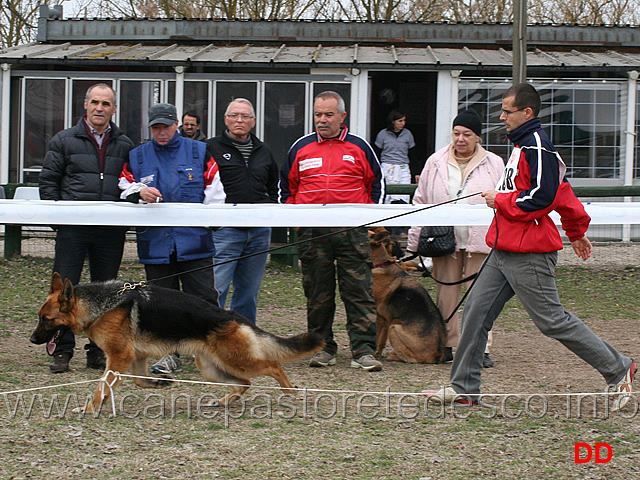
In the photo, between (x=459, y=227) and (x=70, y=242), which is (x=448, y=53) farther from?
(x=70, y=242)

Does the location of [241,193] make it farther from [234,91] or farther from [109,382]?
[234,91]

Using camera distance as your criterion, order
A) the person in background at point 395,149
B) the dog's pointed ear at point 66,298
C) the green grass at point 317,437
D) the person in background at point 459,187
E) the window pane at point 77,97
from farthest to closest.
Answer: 1. the window pane at point 77,97
2. the person in background at point 395,149
3. the person in background at point 459,187
4. the dog's pointed ear at point 66,298
5. the green grass at point 317,437

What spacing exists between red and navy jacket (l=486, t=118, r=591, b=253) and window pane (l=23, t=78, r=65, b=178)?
38.4 ft

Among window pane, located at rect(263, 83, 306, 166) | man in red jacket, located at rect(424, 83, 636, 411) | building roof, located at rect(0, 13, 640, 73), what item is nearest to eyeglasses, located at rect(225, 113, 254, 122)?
man in red jacket, located at rect(424, 83, 636, 411)

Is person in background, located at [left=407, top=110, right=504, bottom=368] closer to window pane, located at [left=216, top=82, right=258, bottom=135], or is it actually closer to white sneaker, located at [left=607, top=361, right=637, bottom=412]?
white sneaker, located at [left=607, top=361, right=637, bottom=412]

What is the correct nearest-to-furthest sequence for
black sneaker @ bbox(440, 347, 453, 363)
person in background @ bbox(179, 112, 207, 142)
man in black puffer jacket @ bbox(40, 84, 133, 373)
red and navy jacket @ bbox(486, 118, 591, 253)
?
red and navy jacket @ bbox(486, 118, 591, 253)
man in black puffer jacket @ bbox(40, 84, 133, 373)
black sneaker @ bbox(440, 347, 453, 363)
person in background @ bbox(179, 112, 207, 142)

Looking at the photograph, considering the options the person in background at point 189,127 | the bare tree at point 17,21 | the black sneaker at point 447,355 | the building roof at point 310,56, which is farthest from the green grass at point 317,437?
the bare tree at point 17,21

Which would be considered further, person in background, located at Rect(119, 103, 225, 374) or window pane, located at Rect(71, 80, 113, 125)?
window pane, located at Rect(71, 80, 113, 125)

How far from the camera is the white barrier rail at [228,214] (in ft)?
19.6

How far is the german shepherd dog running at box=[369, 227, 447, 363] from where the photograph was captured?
6.41m

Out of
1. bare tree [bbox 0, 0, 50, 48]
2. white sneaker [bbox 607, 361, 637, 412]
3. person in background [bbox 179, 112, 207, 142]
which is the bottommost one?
white sneaker [bbox 607, 361, 637, 412]

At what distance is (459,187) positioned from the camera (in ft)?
20.9

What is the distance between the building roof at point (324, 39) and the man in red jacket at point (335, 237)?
9.10 meters

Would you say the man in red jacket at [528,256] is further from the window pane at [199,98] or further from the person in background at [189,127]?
the window pane at [199,98]
